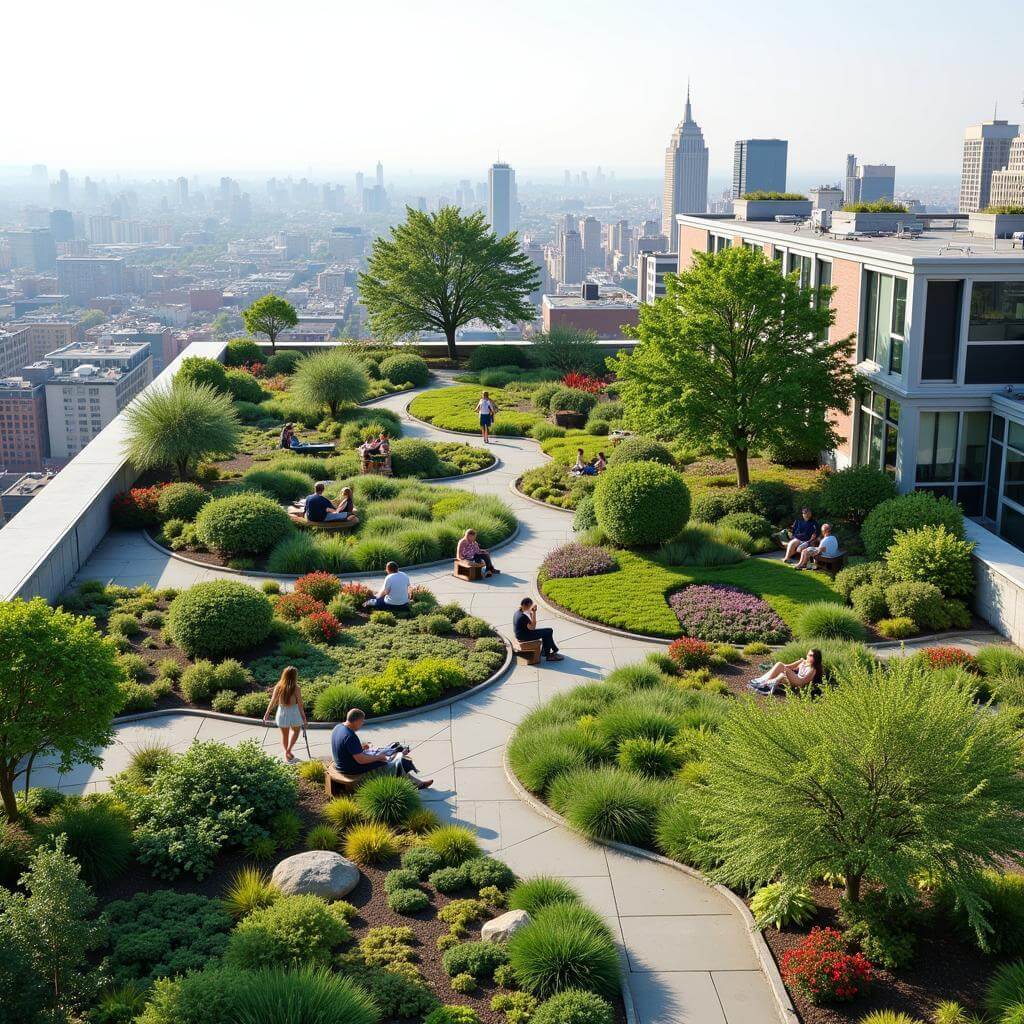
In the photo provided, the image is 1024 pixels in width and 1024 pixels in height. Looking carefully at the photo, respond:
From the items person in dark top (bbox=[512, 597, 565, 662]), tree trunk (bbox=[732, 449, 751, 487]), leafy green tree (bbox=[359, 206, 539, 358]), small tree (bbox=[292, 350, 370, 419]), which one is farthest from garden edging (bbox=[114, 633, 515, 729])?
leafy green tree (bbox=[359, 206, 539, 358])

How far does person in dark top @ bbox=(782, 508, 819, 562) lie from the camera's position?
2130 centimetres

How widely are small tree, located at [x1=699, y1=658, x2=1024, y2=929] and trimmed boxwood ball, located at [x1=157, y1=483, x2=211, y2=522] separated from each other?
15940 millimetres

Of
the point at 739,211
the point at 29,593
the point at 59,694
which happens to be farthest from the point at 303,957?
the point at 739,211

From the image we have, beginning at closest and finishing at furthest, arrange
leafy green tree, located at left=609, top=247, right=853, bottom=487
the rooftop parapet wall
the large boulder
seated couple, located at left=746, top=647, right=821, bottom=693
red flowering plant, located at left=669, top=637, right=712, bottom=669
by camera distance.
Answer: the large boulder
seated couple, located at left=746, top=647, right=821, bottom=693
red flowering plant, located at left=669, top=637, right=712, bottom=669
the rooftop parapet wall
leafy green tree, located at left=609, top=247, right=853, bottom=487

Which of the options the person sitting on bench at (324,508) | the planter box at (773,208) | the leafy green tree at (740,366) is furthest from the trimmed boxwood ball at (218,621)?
the planter box at (773,208)

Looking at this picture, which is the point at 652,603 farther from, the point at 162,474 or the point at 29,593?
the point at 162,474

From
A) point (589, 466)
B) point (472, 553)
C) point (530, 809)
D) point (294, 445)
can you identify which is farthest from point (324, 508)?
point (530, 809)

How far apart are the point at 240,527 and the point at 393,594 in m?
4.25

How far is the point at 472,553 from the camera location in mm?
20703

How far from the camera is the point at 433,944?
10.2 meters

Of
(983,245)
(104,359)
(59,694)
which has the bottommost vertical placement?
(104,359)

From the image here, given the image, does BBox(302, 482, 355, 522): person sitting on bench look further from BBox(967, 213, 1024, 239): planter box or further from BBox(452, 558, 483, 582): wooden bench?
BBox(967, 213, 1024, 239): planter box

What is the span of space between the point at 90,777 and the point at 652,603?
31.6ft

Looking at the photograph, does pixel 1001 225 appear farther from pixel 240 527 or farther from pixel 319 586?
pixel 240 527
